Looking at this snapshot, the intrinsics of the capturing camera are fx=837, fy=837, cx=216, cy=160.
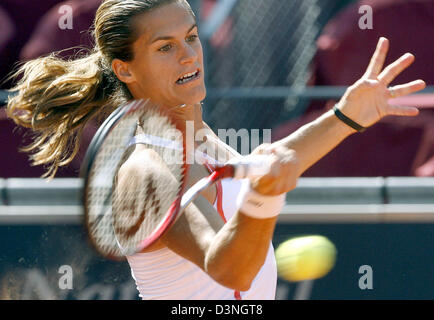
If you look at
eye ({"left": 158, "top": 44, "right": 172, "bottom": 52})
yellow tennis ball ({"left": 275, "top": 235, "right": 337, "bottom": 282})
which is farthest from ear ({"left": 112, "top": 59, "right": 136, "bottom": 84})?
yellow tennis ball ({"left": 275, "top": 235, "right": 337, "bottom": 282})

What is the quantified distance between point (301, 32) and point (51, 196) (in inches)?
57.3

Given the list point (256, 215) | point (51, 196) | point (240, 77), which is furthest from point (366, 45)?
point (256, 215)

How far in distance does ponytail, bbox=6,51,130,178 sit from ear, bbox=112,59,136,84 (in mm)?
70

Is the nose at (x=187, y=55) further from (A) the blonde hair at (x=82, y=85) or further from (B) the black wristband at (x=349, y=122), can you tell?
(B) the black wristband at (x=349, y=122)

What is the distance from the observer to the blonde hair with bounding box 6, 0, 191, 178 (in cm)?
211

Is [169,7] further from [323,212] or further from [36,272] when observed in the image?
[36,272]

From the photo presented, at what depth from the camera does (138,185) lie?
190cm

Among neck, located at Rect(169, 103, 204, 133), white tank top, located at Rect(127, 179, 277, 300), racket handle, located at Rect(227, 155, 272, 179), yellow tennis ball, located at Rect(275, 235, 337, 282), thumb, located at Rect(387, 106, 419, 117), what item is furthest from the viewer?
yellow tennis ball, located at Rect(275, 235, 337, 282)

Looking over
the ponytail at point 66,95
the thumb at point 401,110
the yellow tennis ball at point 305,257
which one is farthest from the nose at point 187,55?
the yellow tennis ball at point 305,257

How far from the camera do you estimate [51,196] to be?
3.29m

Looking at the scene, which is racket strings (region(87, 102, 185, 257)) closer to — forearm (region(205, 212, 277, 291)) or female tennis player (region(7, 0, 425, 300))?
female tennis player (region(7, 0, 425, 300))

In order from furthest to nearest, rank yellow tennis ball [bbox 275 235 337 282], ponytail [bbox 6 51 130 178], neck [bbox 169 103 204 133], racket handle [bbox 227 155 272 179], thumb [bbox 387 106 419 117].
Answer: yellow tennis ball [bbox 275 235 337 282] → ponytail [bbox 6 51 130 178] → neck [bbox 169 103 204 133] → thumb [bbox 387 106 419 117] → racket handle [bbox 227 155 272 179]

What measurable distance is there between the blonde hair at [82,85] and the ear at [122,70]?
0.05ft

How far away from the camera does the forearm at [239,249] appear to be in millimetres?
1731
